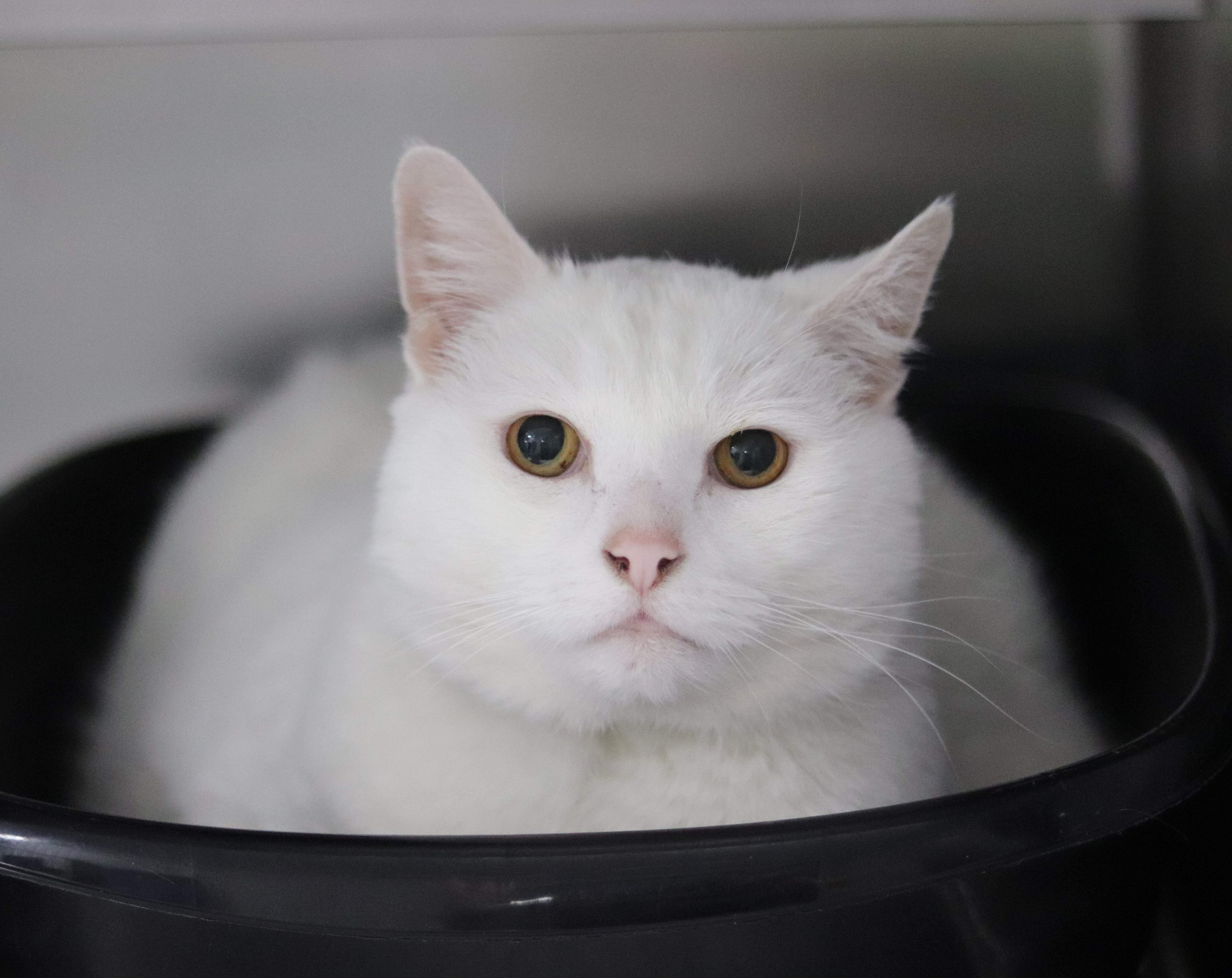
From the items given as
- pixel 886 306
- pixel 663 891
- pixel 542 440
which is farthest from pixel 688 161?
pixel 663 891

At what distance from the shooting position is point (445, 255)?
3.14 feet

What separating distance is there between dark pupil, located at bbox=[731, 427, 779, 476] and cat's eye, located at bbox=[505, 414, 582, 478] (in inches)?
5.1

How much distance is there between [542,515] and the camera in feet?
2.80

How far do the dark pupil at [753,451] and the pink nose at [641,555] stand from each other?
152 mm

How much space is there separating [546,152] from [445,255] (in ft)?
1.45

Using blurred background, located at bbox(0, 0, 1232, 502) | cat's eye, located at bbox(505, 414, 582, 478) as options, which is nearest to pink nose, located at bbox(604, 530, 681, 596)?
cat's eye, located at bbox(505, 414, 582, 478)

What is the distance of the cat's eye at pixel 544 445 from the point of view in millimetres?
889

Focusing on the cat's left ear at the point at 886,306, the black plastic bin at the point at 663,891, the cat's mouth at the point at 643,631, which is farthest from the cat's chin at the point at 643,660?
the cat's left ear at the point at 886,306

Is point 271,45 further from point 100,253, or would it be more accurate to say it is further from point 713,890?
point 713,890

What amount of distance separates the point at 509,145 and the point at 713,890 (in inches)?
37.2

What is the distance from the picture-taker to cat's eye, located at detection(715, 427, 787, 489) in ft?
2.94

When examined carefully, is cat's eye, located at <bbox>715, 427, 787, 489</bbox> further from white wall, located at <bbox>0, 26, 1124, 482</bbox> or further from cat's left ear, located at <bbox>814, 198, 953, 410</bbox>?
white wall, located at <bbox>0, 26, 1124, 482</bbox>

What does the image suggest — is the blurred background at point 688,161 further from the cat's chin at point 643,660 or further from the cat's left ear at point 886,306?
the cat's chin at point 643,660

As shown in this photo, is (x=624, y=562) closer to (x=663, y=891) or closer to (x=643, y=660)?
(x=643, y=660)
